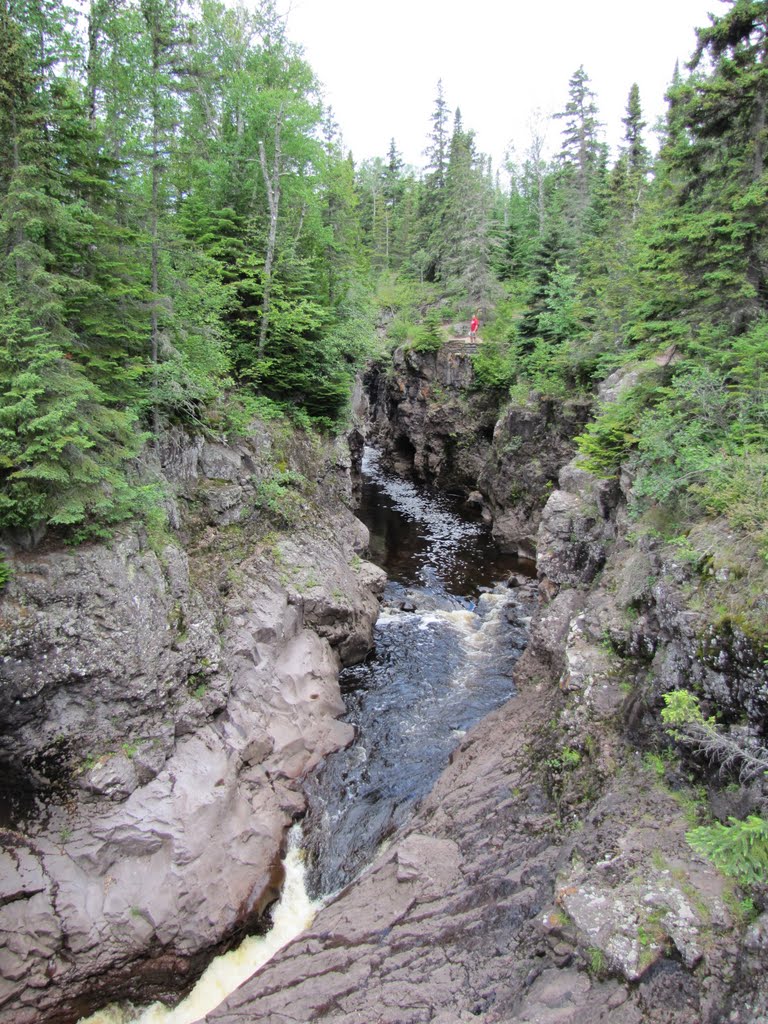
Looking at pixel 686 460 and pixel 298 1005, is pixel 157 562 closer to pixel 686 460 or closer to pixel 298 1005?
pixel 298 1005

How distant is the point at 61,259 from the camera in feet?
37.3

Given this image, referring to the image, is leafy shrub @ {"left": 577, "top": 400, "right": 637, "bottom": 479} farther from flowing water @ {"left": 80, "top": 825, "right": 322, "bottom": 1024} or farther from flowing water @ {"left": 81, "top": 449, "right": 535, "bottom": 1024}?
flowing water @ {"left": 80, "top": 825, "right": 322, "bottom": 1024}

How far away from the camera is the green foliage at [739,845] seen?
17.8 feet

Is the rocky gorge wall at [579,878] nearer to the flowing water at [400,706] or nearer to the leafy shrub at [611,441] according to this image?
the flowing water at [400,706]

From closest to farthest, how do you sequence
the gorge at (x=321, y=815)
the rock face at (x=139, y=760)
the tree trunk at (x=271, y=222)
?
the gorge at (x=321, y=815)
the rock face at (x=139, y=760)
the tree trunk at (x=271, y=222)

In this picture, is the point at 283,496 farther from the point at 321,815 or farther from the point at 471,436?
the point at 471,436

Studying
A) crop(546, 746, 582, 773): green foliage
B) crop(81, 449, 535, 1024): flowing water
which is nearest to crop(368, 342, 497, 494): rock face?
crop(81, 449, 535, 1024): flowing water

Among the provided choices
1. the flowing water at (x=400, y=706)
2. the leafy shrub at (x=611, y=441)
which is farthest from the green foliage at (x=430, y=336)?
the leafy shrub at (x=611, y=441)

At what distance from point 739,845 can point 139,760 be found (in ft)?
32.7

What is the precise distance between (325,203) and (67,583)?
2222 cm

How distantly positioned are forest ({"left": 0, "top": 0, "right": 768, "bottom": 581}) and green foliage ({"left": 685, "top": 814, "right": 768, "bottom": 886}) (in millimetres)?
4529

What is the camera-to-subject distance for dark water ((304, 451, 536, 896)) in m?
12.2

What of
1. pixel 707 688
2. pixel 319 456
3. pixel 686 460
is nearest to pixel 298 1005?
pixel 707 688

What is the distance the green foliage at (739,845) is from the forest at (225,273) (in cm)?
453
